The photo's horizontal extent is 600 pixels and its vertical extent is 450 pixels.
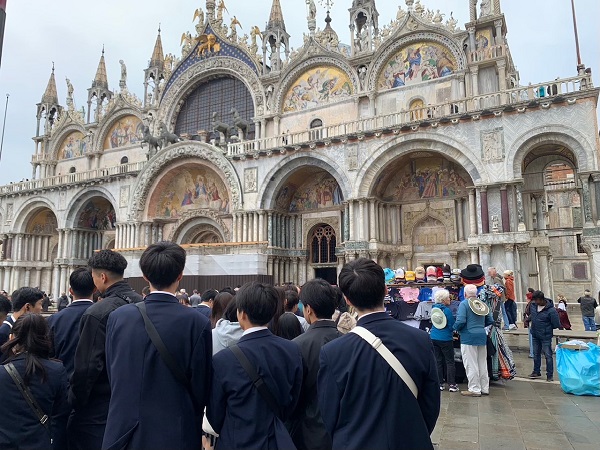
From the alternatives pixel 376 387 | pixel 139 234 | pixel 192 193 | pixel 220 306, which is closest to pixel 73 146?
pixel 139 234

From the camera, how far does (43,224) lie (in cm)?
3144

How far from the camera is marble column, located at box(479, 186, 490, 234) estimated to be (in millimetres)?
16766

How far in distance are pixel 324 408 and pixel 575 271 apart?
119 feet

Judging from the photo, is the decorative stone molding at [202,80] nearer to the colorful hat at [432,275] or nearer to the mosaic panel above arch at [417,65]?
the mosaic panel above arch at [417,65]

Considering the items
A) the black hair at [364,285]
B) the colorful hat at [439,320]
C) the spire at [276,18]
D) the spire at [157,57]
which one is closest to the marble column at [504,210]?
the colorful hat at [439,320]

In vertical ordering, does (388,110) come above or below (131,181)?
above

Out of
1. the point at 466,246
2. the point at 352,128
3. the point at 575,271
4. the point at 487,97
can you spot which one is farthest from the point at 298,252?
the point at 575,271

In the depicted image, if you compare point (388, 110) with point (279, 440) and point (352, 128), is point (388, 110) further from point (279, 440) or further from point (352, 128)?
point (279, 440)

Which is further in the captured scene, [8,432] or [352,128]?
[352,128]

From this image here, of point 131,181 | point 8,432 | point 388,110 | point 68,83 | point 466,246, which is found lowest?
point 8,432

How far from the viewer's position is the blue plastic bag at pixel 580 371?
7215 mm

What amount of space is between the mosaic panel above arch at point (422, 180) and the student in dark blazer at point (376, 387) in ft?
56.4

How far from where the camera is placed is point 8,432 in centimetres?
291

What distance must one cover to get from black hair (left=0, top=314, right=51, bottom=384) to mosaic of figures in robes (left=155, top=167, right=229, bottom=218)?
68.7ft
